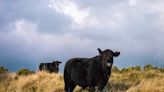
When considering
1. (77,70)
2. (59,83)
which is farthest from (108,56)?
(59,83)

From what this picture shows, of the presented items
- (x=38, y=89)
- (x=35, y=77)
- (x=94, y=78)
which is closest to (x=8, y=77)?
(x=35, y=77)

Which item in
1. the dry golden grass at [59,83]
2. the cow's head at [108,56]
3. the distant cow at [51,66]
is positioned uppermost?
the distant cow at [51,66]

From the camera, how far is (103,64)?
1944 cm

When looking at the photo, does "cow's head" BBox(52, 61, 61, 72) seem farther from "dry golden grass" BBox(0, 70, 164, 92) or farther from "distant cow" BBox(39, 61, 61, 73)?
"dry golden grass" BBox(0, 70, 164, 92)

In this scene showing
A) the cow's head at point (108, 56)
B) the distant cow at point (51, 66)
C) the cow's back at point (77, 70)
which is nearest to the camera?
the cow's head at point (108, 56)

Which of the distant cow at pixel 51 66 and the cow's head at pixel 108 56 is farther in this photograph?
the distant cow at pixel 51 66

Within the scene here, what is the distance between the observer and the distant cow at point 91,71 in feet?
63.3

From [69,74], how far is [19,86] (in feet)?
13.5

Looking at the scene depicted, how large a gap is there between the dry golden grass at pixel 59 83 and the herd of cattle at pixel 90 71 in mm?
1099

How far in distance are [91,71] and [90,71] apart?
60 millimetres

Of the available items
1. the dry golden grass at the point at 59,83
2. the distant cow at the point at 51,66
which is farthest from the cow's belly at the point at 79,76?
the distant cow at the point at 51,66

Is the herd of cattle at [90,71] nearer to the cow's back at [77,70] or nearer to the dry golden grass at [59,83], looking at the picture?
the cow's back at [77,70]

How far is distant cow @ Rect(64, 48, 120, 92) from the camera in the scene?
63.3 feet

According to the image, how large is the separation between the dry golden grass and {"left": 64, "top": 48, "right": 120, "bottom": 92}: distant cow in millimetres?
1144
